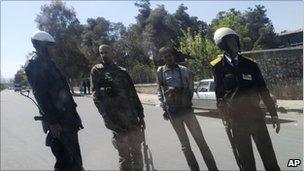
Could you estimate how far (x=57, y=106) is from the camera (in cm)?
534

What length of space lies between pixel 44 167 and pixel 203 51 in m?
19.4

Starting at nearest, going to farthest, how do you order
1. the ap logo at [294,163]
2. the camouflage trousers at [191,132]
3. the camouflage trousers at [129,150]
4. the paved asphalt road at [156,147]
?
1. the camouflage trousers at [129,150]
2. the camouflage trousers at [191,132]
3. the ap logo at [294,163]
4. the paved asphalt road at [156,147]

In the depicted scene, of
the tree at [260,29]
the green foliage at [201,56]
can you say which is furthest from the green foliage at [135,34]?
the green foliage at [201,56]

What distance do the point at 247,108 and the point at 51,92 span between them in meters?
2.18

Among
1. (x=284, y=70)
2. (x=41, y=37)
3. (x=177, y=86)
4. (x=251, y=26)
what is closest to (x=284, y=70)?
(x=284, y=70)

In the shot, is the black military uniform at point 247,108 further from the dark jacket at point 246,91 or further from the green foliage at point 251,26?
the green foliage at point 251,26

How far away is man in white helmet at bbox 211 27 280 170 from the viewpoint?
4988 mm

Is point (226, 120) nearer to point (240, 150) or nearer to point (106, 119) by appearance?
point (240, 150)

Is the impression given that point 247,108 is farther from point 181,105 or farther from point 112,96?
point 112,96

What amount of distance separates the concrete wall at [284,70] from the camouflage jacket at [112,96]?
13.9 metres

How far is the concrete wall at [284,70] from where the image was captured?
61.0 feet

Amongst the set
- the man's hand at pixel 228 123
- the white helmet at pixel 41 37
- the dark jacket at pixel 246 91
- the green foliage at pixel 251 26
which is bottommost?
the man's hand at pixel 228 123

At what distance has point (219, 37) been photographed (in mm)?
5141

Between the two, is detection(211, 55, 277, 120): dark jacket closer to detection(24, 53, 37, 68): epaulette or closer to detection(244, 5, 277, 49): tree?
detection(24, 53, 37, 68): epaulette
